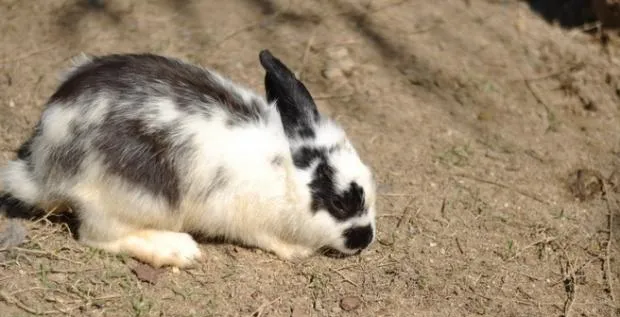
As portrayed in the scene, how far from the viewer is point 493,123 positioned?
5.73 meters

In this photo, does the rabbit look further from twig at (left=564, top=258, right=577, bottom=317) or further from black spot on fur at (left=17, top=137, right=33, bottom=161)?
twig at (left=564, top=258, right=577, bottom=317)

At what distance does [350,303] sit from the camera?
13.7 feet

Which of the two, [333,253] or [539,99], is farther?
[539,99]

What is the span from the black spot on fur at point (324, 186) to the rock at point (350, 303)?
45cm

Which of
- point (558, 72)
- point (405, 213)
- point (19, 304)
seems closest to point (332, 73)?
point (405, 213)

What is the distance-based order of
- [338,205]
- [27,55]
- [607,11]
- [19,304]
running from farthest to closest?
[607,11]
[27,55]
[338,205]
[19,304]

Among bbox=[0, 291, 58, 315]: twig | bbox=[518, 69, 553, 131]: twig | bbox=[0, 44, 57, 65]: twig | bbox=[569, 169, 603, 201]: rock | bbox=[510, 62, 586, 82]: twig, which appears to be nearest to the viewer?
bbox=[0, 291, 58, 315]: twig

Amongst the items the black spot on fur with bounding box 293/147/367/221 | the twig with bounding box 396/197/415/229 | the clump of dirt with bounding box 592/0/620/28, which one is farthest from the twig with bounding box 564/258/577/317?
the clump of dirt with bounding box 592/0/620/28

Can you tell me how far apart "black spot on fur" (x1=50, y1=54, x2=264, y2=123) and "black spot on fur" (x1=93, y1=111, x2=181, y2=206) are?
0.47 ft

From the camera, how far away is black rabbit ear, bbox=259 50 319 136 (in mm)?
4152

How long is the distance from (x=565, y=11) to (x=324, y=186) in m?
3.82

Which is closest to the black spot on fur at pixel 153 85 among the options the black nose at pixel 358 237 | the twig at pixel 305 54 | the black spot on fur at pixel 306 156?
the black spot on fur at pixel 306 156

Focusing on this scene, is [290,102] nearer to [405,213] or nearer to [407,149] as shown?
[405,213]

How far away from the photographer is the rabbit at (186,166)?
3.93m
